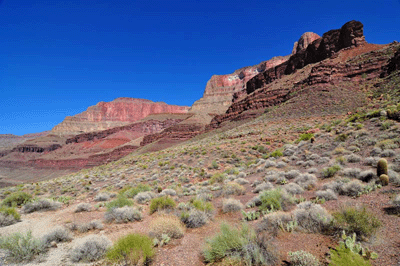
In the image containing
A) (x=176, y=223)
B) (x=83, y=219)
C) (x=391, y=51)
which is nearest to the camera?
(x=176, y=223)

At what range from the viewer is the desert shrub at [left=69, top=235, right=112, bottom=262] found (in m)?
3.91

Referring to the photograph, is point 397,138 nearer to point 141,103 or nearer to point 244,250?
point 244,250

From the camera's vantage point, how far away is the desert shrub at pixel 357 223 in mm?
3441

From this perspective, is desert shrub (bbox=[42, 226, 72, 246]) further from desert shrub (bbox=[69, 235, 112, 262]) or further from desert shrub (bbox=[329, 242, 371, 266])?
desert shrub (bbox=[329, 242, 371, 266])

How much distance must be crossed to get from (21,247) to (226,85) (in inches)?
5916

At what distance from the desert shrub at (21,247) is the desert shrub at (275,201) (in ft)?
18.9

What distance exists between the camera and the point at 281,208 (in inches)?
214

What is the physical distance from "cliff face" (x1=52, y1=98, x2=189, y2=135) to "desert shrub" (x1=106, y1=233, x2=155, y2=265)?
508ft

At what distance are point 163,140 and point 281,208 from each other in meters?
52.2

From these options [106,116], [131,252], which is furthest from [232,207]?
[106,116]

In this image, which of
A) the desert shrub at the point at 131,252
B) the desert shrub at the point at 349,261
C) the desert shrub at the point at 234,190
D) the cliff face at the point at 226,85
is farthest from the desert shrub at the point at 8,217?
the cliff face at the point at 226,85

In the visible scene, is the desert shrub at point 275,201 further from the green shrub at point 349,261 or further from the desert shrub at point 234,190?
the green shrub at point 349,261

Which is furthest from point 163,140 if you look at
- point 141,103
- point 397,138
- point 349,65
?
point 141,103

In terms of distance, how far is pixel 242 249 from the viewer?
338 cm
